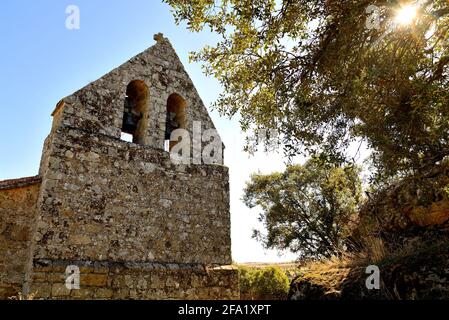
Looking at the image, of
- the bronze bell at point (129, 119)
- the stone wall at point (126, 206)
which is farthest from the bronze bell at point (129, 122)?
the stone wall at point (126, 206)

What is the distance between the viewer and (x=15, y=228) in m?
6.32

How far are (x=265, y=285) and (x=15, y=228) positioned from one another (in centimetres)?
1243

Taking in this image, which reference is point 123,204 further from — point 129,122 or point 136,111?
point 136,111

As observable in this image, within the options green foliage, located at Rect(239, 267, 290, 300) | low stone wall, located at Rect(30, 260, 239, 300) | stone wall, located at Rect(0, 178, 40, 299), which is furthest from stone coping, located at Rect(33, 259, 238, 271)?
green foliage, located at Rect(239, 267, 290, 300)

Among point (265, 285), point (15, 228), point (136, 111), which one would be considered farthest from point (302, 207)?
point (15, 228)

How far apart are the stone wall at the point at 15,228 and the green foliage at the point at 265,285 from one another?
39.1ft

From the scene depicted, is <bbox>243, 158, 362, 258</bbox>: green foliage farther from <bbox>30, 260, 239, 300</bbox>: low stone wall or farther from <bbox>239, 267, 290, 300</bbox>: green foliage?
<bbox>30, 260, 239, 300</bbox>: low stone wall

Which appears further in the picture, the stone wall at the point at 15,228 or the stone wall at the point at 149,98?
the stone wall at the point at 149,98

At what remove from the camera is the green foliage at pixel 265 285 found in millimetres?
15926

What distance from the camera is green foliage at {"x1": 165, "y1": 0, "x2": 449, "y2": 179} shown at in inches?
220

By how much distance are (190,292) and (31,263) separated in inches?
126

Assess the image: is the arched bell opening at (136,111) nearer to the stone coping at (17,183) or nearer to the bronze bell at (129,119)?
the bronze bell at (129,119)
